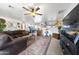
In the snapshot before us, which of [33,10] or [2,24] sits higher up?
[33,10]

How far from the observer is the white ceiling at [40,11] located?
2336mm

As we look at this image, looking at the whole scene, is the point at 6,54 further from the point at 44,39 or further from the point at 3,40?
the point at 44,39

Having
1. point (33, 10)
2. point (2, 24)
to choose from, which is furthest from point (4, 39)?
point (33, 10)

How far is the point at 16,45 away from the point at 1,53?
0.29 metres

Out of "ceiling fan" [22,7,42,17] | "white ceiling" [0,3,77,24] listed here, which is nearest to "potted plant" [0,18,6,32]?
"white ceiling" [0,3,77,24]

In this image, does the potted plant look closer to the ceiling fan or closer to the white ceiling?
the white ceiling

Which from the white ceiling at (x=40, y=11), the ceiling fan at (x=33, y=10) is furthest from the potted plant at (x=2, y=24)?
the ceiling fan at (x=33, y=10)

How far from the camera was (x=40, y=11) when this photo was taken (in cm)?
237

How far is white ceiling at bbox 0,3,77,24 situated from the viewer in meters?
2.34

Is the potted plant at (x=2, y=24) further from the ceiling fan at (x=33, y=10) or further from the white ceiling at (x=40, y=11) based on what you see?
the ceiling fan at (x=33, y=10)

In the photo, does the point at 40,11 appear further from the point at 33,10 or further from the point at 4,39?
the point at 4,39

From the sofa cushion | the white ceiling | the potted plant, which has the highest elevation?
the white ceiling
